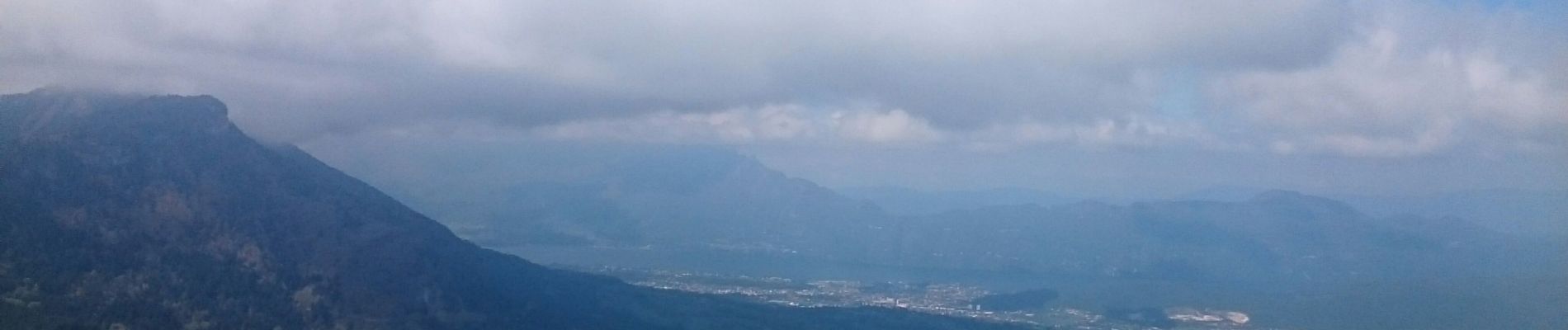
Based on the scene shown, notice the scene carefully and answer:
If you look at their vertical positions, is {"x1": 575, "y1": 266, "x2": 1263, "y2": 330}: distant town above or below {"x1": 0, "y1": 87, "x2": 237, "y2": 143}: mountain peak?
below

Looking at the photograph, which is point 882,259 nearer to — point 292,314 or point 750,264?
point 750,264

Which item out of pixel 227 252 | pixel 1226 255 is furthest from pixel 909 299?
pixel 1226 255

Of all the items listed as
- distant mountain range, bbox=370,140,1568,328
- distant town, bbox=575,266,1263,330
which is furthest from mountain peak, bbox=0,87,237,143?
distant mountain range, bbox=370,140,1568,328

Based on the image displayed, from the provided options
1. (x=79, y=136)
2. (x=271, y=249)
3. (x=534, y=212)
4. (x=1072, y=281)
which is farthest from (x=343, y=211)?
(x=534, y=212)

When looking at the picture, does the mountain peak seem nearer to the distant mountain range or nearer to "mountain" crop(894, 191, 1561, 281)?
the distant mountain range

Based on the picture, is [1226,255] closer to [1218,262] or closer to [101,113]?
[1218,262]

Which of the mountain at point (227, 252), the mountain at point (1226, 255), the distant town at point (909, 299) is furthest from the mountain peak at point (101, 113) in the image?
the mountain at point (1226, 255)
